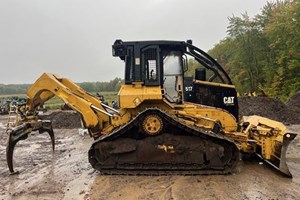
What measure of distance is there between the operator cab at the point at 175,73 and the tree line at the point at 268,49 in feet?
73.3

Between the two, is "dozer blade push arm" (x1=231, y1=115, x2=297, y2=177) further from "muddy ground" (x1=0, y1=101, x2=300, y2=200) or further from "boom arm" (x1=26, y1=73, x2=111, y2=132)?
"boom arm" (x1=26, y1=73, x2=111, y2=132)

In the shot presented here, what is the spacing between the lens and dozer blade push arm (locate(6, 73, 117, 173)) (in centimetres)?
842

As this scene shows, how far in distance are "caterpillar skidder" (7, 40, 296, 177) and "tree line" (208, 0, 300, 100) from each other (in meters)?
22.6

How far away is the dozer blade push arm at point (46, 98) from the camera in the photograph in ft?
27.6

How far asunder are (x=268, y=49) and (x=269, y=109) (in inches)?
794

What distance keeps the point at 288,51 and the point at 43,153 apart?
2513cm

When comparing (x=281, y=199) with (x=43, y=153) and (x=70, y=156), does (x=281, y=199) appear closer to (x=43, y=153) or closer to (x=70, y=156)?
(x=70, y=156)

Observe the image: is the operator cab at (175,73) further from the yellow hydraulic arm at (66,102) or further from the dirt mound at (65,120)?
the dirt mound at (65,120)

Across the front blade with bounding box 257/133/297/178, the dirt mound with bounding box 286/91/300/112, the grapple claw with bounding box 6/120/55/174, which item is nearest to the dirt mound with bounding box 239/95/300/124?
the dirt mound with bounding box 286/91/300/112

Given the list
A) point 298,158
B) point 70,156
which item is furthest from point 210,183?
point 70,156

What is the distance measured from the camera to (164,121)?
7484 mm

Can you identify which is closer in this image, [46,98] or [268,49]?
[46,98]

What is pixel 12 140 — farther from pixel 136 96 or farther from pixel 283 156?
pixel 283 156

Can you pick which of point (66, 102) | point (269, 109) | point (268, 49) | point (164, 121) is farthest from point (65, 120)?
point (268, 49)
